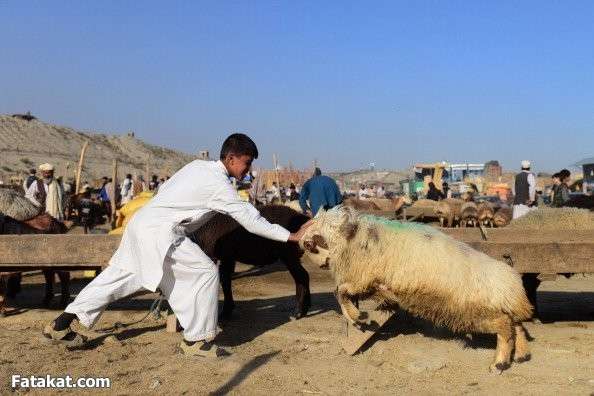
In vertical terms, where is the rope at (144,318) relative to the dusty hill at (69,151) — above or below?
below

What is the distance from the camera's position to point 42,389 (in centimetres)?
448

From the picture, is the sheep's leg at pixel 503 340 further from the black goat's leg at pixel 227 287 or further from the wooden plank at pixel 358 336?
the black goat's leg at pixel 227 287

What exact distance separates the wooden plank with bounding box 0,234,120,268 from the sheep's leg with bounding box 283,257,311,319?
207 cm

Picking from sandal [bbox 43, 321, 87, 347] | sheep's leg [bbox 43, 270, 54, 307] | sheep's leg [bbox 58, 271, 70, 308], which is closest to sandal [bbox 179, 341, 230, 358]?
sandal [bbox 43, 321, 87, 347]

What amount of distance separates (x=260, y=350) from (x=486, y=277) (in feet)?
6.58

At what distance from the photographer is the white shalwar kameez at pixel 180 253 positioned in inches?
202

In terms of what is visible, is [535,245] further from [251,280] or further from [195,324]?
[251,280]

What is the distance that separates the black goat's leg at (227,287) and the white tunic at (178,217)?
6.04ft

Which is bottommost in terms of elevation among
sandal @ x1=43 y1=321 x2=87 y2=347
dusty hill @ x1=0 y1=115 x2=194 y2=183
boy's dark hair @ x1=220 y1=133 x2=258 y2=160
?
sandal @ x1=43 y1=321 x2=87 y2=347

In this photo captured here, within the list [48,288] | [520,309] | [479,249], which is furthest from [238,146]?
[48,288]

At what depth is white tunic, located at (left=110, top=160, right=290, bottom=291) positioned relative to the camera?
16.8ft

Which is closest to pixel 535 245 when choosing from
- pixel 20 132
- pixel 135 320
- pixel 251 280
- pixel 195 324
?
pixel 195 324

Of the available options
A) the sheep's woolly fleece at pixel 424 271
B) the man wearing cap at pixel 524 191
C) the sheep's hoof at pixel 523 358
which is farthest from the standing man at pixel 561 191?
the sheep's woolly fleece at pixel 424 271

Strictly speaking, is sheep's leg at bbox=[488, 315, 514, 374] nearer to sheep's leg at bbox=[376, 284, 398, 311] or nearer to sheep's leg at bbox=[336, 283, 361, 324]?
sheep's leg at bbox=[376, 284, 398, 311]
